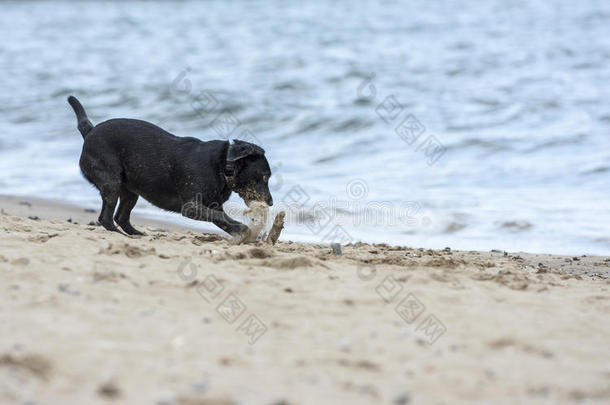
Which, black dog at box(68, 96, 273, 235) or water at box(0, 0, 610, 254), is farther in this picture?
water at box(0, 0, 610, 254)

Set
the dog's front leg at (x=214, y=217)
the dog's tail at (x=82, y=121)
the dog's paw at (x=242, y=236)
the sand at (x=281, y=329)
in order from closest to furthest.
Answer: the sand at (x=281, y=329) → the dog's paw at (x=242, y=236) → the dog's front leg at (x=214, y=217) → the dog's tail at (x=82, y=121)

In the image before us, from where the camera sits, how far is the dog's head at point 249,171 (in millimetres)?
6309

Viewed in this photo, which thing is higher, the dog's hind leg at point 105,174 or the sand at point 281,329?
the sand at point 281,329

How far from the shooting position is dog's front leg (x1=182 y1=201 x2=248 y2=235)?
6.39 meters

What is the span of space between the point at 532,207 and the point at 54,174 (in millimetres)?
6496

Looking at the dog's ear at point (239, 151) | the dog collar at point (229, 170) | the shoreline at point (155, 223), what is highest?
the dog's ear at point (239, 151)

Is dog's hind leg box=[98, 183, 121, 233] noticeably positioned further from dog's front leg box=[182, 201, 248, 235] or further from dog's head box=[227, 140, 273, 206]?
dog's head box=[227, 140, 273, 206]

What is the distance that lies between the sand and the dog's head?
90 cm

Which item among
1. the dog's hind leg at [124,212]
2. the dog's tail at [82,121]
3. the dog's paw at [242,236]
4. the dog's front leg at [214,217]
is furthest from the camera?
the dog's hind leg at [124,212]

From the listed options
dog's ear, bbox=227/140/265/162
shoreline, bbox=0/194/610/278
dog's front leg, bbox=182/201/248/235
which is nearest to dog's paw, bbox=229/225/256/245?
dog's front leg, bbox=182/201/248/235

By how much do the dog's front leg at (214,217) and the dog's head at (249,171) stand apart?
0.78ft

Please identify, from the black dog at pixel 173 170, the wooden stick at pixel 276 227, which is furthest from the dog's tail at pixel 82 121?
the wooden stick at pixel 276 227

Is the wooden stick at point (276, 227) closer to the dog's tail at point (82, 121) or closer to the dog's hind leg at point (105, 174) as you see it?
the dog's hind leg at point (105, 174)

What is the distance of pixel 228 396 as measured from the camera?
3.00 meters
